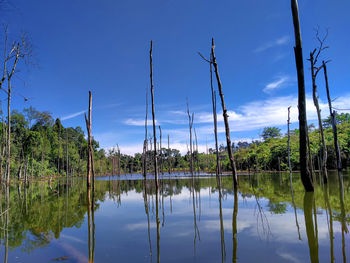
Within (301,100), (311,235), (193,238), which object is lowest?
(193,238)

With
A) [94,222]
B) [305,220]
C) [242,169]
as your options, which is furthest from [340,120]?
[94,222]

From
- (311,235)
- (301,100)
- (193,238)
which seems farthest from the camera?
(301,100)

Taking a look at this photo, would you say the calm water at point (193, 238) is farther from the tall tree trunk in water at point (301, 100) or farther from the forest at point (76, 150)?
the forest at point (76, 150)

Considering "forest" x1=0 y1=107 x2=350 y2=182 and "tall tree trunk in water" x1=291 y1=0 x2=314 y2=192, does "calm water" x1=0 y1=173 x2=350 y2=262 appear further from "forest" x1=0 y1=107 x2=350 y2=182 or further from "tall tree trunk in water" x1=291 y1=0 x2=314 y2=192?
"forest" x1=0 y1=107 x2=350 y2=182

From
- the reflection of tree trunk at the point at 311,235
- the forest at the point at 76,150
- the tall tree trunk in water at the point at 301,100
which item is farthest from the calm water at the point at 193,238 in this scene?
the forest at the point at 76,150

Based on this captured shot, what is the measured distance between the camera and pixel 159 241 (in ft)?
13.4

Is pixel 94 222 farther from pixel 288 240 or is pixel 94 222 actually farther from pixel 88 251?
pixel 288 240

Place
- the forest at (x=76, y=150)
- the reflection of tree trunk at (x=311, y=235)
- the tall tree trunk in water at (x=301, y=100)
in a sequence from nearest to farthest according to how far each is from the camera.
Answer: the reflection of tree trunk at (x=311, y=235) → the tall tree trunk in water at (x=301, y=100) → the forest at (x=76, y=150)

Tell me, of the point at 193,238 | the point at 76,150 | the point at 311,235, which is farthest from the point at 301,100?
the point at 76,150

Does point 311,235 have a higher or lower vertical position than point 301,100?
lower

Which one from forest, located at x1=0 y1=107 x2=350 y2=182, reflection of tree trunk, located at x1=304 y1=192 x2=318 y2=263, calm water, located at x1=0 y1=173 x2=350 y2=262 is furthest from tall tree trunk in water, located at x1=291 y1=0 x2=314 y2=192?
forest, located at x1=0 y1=107 x2=350 y2=182

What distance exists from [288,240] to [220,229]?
4.63ft

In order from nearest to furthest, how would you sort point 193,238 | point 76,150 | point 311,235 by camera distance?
point 311,235 < point 193,238 < point 76,150

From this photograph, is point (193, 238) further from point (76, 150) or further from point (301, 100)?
point (76, 150)
